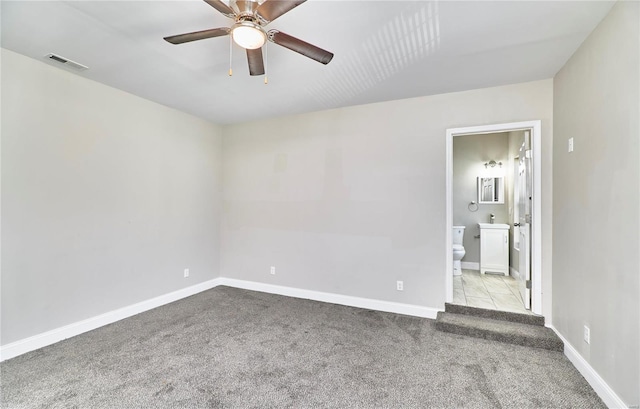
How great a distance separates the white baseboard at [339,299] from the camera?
10.5 feet

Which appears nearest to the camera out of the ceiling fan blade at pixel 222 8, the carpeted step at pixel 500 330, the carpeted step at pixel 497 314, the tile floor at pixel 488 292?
the ceiling fan blade at pixel 222 8

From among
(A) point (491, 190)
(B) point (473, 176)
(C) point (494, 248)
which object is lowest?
(C) point (494, 248)

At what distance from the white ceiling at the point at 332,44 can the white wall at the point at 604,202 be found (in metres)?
0.25

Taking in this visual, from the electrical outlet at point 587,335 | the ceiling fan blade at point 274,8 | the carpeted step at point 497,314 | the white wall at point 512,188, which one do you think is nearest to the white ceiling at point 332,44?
the ceiling fan blade at point 274,8

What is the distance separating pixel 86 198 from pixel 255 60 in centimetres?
234

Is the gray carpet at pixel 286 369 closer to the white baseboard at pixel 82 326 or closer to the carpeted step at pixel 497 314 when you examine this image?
the white baseboard at pixel 82 326

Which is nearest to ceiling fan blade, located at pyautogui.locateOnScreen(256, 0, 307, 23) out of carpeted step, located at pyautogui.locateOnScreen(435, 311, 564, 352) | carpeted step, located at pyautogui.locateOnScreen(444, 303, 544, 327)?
carpeted step, located at pyautogui.locateOnScreen(435, 311, 564, 352)

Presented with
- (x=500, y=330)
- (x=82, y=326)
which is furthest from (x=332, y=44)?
(x=82, y=326)

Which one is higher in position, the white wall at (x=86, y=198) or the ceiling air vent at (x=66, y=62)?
the ceiling air vent at (x=66, y=62)

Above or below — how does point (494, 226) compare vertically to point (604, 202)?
below

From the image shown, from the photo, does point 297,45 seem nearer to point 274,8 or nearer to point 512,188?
point 274,8

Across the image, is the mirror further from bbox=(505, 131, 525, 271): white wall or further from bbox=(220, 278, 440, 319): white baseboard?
bbox=(220, 278, 440, 319): white baseboard

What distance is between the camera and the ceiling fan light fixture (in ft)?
4.97

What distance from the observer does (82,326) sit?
2756 millimetres
